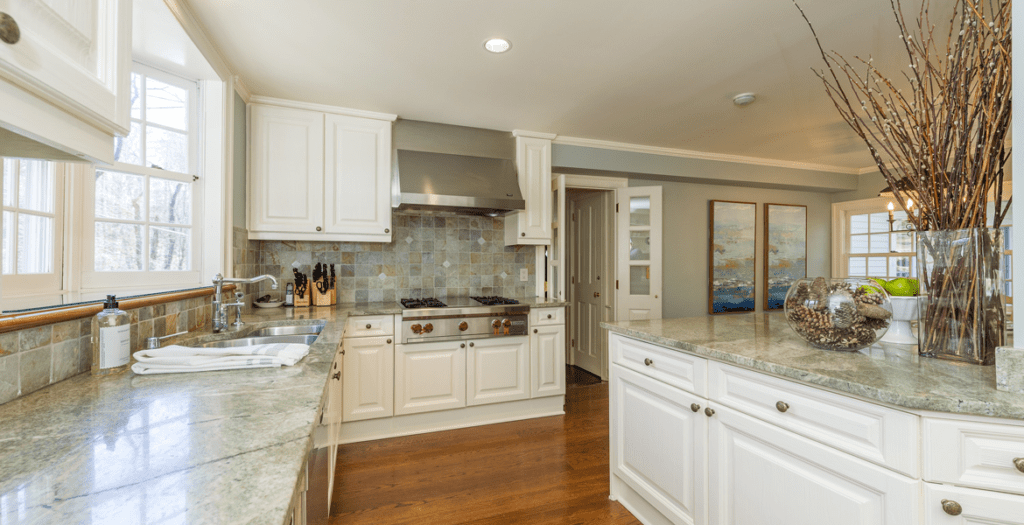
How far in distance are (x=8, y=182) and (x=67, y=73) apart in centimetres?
88

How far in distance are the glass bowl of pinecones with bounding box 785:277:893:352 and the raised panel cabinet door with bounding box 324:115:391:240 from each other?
251cm

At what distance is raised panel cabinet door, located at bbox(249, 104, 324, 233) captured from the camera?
2748 mm

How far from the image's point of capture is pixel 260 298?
2.94 meters

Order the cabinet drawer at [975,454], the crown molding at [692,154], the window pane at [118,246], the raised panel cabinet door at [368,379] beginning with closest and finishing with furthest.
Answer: the cabinet drawer at [975,454], the window pane at [118,246], the raised panel cabinet door at [368,379], the crown molding at [692,154]

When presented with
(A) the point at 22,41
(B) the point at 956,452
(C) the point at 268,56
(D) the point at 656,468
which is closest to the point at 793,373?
(B) the point at 956,452

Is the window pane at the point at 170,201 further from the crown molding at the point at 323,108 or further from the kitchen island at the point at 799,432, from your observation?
the kitchen island at the point at 799,432

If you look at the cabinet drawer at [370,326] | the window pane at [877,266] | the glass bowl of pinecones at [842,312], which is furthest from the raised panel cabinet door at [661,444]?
the window pane at [877,266]

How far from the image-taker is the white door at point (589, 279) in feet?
14.3

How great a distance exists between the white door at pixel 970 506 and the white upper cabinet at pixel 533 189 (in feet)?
8.79

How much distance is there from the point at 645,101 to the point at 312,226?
238 cm

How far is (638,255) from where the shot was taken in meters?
4.03

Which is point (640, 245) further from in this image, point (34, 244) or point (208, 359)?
point (34, 244)

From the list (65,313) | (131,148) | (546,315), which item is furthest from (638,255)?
(65,313)

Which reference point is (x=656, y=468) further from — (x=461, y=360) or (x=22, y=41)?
(x=22, y=41)
